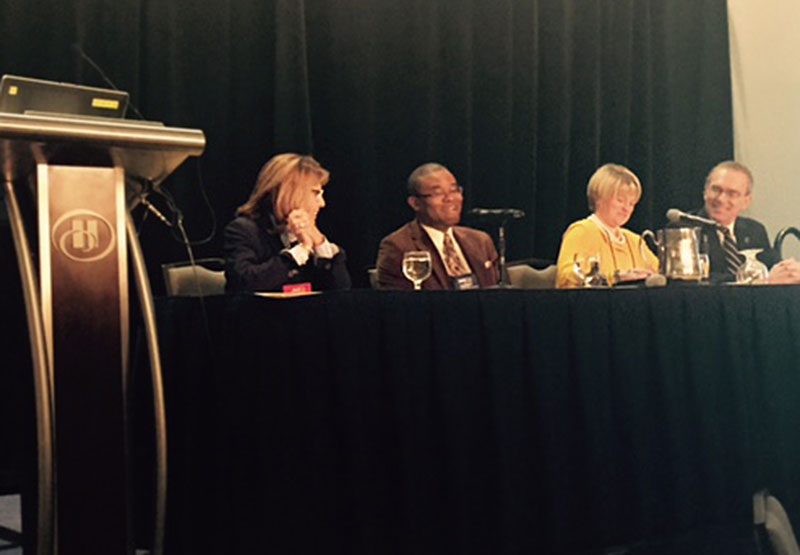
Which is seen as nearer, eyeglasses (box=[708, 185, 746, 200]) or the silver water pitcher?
the silver water pitcher

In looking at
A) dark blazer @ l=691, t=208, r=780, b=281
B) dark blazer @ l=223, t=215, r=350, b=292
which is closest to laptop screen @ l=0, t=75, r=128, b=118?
dark blazer @ l=223, t=215, r=350, b=292

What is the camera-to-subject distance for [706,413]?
2.19 metres

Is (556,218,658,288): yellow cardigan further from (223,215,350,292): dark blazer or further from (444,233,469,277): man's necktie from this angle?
(223,215,350,292): dark blazer

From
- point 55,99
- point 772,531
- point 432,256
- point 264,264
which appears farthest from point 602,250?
point 772,531

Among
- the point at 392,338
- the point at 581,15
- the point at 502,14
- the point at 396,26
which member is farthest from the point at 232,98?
the point at 392,338

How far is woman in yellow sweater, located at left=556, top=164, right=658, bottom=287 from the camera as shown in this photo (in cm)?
331

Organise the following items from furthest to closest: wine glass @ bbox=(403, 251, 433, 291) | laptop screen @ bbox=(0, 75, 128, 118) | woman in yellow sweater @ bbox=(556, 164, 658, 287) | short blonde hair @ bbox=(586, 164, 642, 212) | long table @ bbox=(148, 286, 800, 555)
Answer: short blonde hair @ bbox=(586, 164, 642, 212)
woman in yellow sweater @ bbox=(556, 164, 658, 287)
wine glass @ bbox=(403, 251, 433, 291)
long table @ bbox=(148, 286, 800, 555)
laptop screen @ bbox=(0, 75, 128, 118)

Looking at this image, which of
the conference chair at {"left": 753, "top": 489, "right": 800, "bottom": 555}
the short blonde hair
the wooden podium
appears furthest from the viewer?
the short blonde hair

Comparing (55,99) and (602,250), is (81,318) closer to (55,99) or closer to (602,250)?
(55,99)

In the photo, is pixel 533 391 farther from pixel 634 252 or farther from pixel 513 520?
pixel 634 252

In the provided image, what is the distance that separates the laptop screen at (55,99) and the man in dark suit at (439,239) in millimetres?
1612

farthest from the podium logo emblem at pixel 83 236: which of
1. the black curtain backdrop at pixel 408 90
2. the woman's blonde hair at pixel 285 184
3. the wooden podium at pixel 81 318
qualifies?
the black curtain backdrop at pixel 408 90

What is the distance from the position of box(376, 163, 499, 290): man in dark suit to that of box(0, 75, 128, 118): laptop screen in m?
1.61

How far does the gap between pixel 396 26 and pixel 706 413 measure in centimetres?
261
